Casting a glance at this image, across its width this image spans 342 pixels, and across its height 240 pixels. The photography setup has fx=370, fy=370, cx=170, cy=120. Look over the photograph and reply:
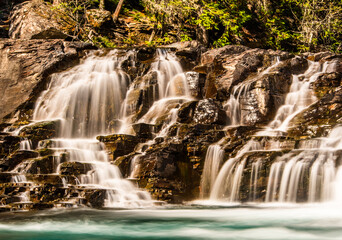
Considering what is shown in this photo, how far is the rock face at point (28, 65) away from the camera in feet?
52.6

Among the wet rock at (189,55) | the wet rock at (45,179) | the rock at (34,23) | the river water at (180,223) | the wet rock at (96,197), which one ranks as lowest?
the river water at (180,223)

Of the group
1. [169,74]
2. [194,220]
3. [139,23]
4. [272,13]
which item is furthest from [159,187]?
[272,13]

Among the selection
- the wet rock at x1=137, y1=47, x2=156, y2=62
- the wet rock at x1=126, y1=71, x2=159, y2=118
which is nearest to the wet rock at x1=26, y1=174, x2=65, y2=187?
the wet rock at x1=126, y1=71, x2=159, y2=118

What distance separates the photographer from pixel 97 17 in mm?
23000

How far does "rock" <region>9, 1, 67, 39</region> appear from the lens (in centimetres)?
1977

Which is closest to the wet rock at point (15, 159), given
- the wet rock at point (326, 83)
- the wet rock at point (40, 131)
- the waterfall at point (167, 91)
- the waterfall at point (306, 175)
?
the wet rock at point (40, 131)

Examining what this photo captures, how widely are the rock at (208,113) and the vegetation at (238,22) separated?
10230 mm

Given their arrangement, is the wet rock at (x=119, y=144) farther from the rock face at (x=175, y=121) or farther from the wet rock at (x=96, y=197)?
the wet rock at (x=96, y=197)

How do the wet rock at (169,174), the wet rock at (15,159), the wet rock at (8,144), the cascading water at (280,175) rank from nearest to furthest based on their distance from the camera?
the cascading water at (280,175)
the wet rock at (169,174)
the wet rock at (15,159)
the wet rock at (8,144)

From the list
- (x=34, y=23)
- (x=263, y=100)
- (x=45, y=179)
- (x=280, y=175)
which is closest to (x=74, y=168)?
(x=45, y=179)

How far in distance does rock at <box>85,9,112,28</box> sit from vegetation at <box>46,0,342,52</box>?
0.39 metres

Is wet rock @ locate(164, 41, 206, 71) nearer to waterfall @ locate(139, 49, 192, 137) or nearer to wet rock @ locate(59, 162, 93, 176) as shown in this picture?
waterfall @ locate(139, 49, 192, 137)

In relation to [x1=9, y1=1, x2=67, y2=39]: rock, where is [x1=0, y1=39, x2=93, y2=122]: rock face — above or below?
below

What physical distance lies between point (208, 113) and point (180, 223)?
21.0ft
